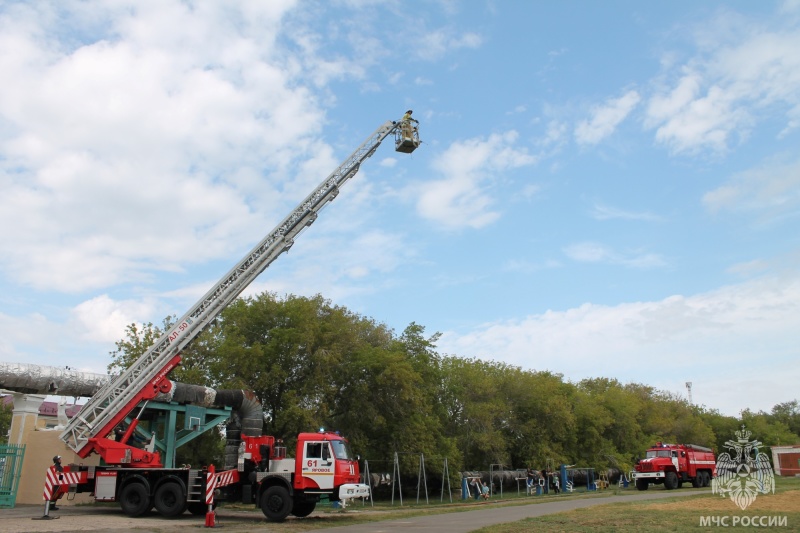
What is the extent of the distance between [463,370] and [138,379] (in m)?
32.3

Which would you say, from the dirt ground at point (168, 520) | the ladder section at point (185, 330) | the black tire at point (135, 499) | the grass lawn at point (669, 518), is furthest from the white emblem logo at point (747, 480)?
the black tire at point (135, 499)

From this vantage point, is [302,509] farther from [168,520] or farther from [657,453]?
[657,453]

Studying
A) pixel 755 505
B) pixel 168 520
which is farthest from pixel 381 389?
pixel 755 505

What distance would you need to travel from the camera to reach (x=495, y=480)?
46406mm

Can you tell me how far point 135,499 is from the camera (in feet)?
70.5

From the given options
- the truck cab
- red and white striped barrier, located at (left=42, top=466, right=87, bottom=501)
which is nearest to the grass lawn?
the truck cab

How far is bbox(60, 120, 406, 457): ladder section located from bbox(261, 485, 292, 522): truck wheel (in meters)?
5.84

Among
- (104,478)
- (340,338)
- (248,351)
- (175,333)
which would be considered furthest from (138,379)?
(340,338)

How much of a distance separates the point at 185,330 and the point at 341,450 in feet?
23.3

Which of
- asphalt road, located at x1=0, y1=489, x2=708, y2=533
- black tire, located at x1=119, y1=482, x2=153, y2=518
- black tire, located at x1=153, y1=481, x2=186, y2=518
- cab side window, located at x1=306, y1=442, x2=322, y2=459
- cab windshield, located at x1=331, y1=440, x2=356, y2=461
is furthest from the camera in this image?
black tire, located at x1=119, y1=482, x2=153, y2=518

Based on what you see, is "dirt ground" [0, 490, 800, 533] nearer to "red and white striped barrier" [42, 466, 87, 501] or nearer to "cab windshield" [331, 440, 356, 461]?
"red and white striped barrier" [42, 466, 87, 501]

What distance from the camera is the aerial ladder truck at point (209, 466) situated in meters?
20.3

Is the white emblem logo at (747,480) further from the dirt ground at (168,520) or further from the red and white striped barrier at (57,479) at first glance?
the red and white striped barrier at (57,479)

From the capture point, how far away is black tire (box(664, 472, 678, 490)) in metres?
38.8
